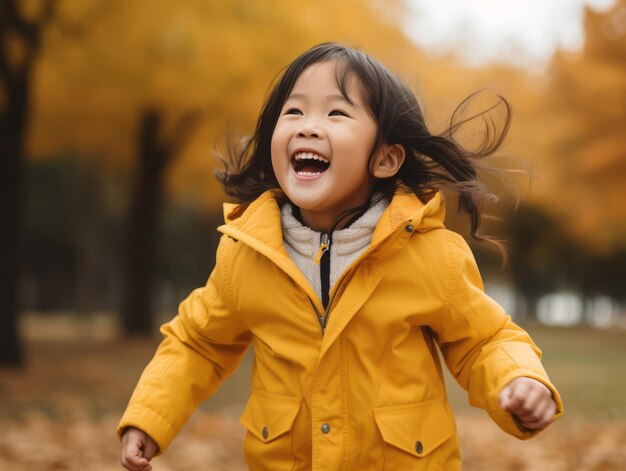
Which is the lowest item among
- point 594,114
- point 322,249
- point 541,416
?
point 541,416

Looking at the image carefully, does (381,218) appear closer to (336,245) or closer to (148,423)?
(336,245)

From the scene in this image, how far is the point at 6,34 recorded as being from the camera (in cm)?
896

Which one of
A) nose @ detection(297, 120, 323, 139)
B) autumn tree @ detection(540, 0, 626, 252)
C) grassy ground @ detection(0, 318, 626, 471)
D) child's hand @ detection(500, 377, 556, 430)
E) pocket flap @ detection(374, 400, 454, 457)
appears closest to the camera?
child's hand @ detection(500, 377, 556, 430)

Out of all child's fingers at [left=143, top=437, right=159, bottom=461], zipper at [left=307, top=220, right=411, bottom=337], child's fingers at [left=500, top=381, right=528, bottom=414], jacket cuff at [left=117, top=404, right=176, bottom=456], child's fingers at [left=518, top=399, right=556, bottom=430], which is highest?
zipper at [left=307, top=220, right=411, bottom=337]

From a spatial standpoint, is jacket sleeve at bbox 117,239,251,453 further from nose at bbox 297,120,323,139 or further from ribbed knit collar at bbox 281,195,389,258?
nose at bbox 297,120,323,139

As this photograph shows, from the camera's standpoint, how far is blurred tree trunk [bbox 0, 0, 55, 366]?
912 centimetres

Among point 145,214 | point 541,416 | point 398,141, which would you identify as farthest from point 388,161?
point 145,214

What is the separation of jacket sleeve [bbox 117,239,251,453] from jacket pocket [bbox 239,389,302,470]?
0.21 metres

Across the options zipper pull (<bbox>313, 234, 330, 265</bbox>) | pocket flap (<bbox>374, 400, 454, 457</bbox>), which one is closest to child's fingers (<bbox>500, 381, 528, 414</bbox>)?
pocket flap (<bbox>374, 400, 454, 457</bbox>)

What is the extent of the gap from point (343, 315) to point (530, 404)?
53 cm

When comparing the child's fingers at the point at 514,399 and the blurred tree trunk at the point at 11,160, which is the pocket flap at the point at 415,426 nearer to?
the child's fingers at the point at 514,399

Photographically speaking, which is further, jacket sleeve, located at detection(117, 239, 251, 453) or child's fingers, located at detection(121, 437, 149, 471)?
jacket sleeve, located at detection(117, 239, 251, 453)

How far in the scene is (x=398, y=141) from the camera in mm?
2592

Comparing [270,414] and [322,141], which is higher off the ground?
[322,141]
